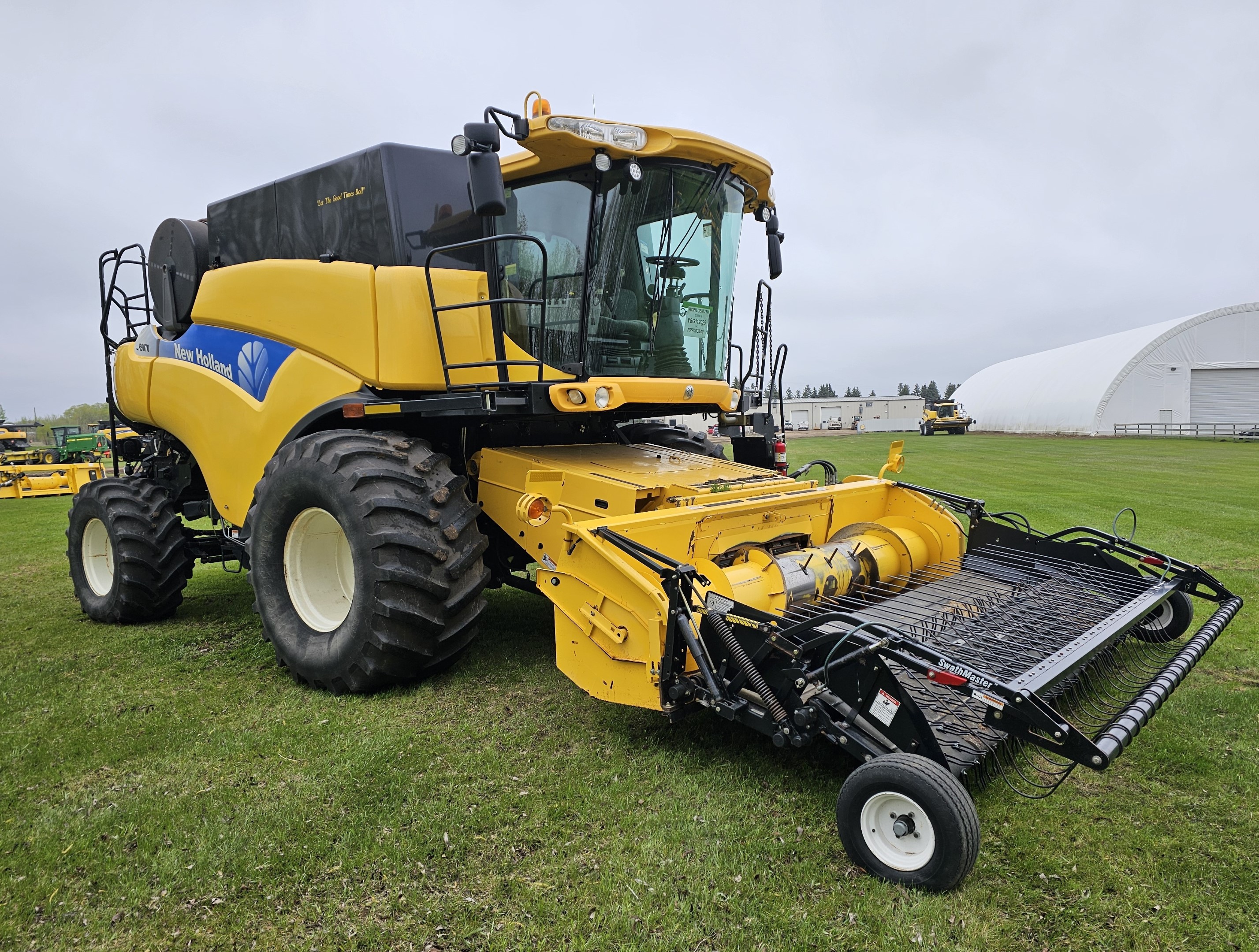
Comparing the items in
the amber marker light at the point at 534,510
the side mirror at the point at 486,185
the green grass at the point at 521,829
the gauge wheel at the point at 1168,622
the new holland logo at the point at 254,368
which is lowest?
the green grass at the point at 521,829

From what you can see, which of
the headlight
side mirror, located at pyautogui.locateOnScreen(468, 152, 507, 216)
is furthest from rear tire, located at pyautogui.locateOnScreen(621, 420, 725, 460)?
side mirror, located at pyautogui.locateOnScreen(468, 152, 507, 216)

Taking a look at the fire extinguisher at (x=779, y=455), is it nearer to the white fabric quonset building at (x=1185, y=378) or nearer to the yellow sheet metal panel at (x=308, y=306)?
the yellow sheet metal panel at (x=308, y=306)

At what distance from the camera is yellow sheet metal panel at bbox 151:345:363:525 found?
4863mm

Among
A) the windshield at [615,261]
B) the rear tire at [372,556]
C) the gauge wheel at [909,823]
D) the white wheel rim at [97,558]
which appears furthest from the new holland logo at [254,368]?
the gauge wheel at [909,823]

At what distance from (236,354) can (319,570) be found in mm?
1732

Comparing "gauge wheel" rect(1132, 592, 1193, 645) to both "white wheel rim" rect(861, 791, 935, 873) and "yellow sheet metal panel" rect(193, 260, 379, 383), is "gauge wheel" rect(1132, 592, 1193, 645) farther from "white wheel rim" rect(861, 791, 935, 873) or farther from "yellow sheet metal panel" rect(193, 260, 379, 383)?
"yellow sheet metal panel" rect(193, 260, 379, 383)

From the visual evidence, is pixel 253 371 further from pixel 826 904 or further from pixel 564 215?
pixel 826 904

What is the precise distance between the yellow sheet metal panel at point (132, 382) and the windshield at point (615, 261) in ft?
11.7

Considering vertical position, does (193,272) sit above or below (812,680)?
above

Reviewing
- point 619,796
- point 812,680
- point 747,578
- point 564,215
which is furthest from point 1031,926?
point 564,215

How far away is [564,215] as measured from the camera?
4.45 m

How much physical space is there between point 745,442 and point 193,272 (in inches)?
177

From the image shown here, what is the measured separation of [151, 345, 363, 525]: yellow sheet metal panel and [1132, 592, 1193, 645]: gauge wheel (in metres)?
4.54

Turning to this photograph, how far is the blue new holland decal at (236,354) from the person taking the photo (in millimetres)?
5141
